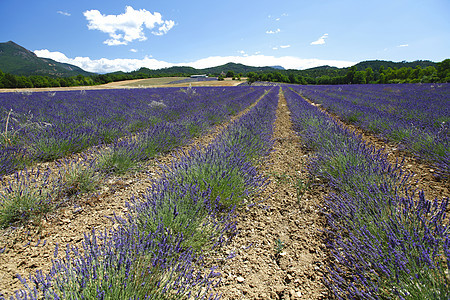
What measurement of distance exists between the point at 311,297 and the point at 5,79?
4484cm

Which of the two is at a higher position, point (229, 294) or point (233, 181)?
point (233, 181)

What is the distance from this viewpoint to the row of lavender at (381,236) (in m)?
1.11

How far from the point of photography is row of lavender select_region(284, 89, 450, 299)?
3.63 ft

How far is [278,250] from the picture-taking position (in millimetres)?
1703

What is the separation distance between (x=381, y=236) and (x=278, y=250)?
30.1 inches

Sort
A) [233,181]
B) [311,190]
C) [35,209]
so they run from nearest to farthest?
1. [35,209]
2. [233,181]
3. [311,190]

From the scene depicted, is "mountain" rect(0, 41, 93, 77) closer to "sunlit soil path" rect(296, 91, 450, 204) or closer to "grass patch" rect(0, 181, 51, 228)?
"grass patch" rect(0, 181, 51, 228)

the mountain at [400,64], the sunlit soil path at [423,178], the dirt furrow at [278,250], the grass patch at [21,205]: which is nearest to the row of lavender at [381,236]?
the dirt furrow at [278,250]

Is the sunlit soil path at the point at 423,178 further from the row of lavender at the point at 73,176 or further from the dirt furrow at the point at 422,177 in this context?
the row of lavender at the point at 73,176

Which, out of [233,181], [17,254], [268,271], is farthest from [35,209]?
[268,271]

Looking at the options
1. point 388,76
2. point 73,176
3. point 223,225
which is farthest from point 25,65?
point 388,76

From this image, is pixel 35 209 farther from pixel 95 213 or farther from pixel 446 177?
pixel 446 177

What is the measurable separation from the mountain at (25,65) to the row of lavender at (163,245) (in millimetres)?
117347

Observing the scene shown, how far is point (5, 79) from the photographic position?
2967 cm
